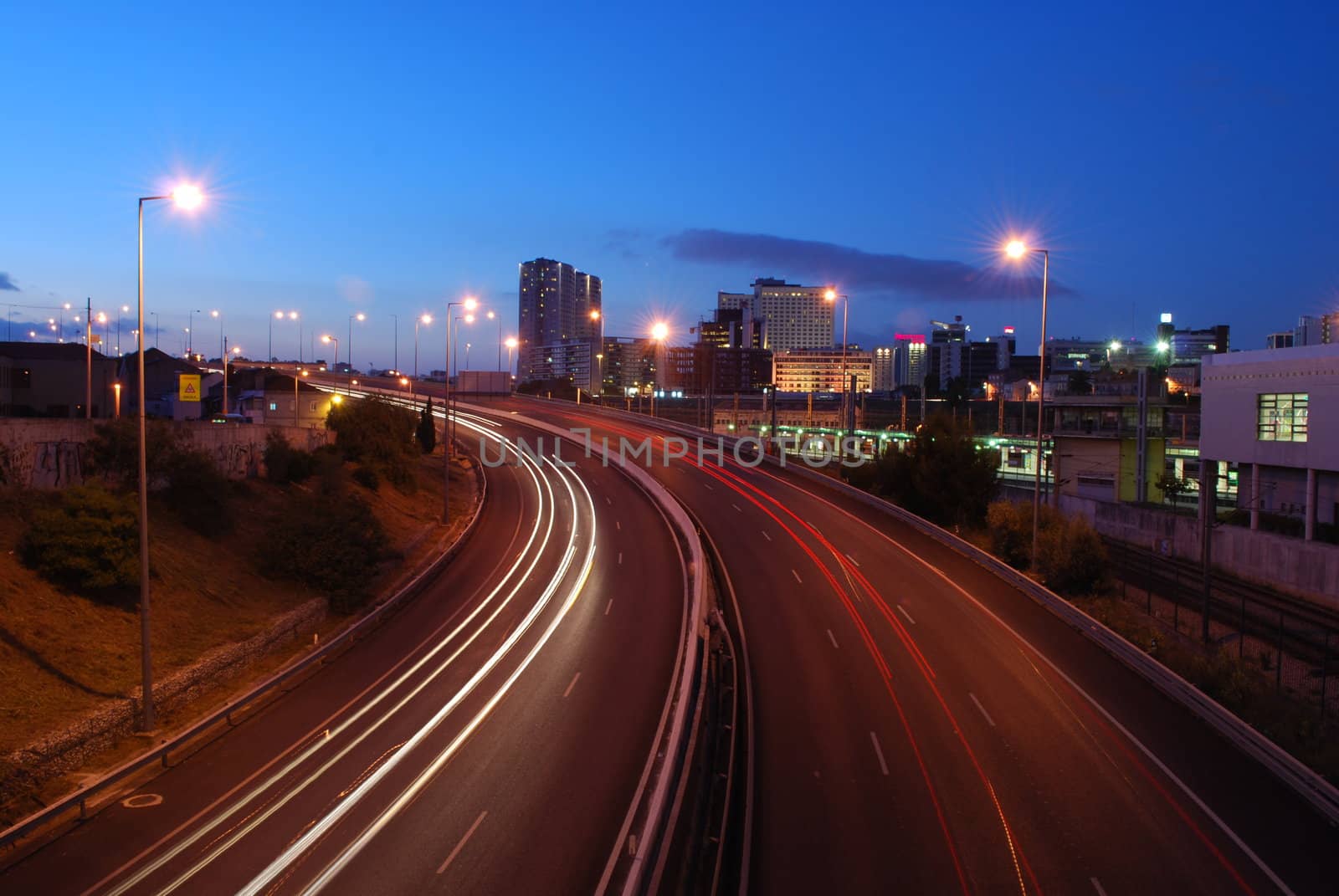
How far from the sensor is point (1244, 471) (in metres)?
36.5

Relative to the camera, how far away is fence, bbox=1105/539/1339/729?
2134 cm

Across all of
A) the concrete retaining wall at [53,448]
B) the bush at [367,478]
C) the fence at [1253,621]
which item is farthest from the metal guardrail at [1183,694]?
the bush at [367,478]

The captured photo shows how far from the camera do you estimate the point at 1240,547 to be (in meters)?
32.1

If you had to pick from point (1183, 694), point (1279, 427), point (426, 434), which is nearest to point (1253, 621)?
point (1183, 694)

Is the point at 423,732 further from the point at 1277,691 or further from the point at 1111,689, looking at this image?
the point at 1277,691

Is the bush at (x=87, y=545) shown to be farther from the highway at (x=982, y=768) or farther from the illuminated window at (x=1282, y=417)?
the illuminated window at (x=1282, y=417)

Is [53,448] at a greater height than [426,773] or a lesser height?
greater

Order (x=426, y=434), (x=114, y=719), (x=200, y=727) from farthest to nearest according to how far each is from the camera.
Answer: (x=426, y=434), (x=200, y=727), (x=114, y=719)

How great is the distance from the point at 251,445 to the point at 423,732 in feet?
69.5

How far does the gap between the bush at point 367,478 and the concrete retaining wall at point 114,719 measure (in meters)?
19.7

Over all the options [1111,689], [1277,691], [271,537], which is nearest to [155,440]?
[271,537]

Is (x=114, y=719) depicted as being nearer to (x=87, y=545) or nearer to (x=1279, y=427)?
(x=87, y=545)

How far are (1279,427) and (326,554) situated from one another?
116 feet

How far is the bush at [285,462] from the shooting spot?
33.2m
